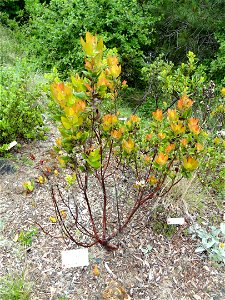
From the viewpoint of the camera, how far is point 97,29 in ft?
18.6

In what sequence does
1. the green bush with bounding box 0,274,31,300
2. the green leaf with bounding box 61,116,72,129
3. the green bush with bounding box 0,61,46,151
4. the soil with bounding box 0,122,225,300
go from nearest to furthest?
1. the green leaf with bounding box 61,116,72,129
2. the green bush with bounding box 0,274,31,300
3. the soil with bounding box 0,122,225,300
4. the green bush with bounding box 0,61,46,151

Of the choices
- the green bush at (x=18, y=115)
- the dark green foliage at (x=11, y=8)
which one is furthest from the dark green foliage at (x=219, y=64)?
the dark green foliage at (x=11, y=8)

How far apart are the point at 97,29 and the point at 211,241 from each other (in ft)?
13.5

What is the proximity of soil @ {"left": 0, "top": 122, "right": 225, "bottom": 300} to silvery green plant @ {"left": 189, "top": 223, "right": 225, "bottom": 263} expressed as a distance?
0.05 meters

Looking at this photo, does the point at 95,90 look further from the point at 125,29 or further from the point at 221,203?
the point at 125,29

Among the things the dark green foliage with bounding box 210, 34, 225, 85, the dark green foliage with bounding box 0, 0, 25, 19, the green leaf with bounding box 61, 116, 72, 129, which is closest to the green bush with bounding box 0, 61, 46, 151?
the green leaf with bounding box 61, 116, 72, 129

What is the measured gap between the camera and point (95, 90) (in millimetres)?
1812

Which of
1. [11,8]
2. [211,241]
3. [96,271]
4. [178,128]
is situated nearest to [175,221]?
[211,241]

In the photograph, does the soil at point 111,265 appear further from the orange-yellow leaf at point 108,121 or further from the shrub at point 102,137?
the orange-yellow leaf at point 108,121

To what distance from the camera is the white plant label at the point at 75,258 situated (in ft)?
7.54

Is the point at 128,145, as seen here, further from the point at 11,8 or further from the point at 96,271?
the point at 11,8

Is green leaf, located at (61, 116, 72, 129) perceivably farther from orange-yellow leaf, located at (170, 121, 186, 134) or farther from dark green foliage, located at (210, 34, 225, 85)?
dark green foliage, located at (210, 34, 225, 85)

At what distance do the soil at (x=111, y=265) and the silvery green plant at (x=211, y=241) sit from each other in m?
0.05

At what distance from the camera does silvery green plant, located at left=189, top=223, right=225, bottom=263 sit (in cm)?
248
